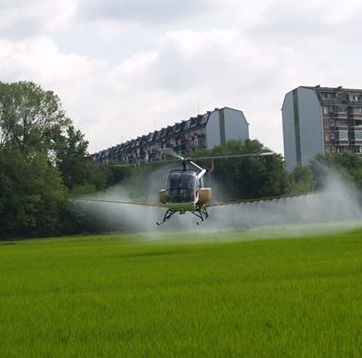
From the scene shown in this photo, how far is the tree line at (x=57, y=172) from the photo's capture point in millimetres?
93750

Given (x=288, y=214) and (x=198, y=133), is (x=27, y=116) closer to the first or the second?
(x=288, y=214)

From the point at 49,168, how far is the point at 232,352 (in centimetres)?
8904

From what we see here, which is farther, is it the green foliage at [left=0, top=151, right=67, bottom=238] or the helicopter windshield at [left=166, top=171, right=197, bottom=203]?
the green foliage at [left=0, top=151, right=67, bottom=238]

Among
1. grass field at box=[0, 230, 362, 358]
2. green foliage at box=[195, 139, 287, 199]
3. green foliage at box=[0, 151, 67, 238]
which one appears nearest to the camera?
grass field at box=[0, 230, 362, 358]

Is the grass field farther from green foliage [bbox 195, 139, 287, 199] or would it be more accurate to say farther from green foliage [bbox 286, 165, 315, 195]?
green foliage [bbox 195, 139, 287, 199]

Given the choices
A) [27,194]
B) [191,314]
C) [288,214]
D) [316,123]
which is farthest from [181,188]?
[316,123]

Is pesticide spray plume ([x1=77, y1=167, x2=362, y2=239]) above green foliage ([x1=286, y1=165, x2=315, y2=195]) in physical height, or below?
below

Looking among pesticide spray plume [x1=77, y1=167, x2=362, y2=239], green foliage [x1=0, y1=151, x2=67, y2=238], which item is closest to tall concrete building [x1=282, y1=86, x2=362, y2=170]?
green foliage [x1=0, y1=151, x2=67, y2=238]

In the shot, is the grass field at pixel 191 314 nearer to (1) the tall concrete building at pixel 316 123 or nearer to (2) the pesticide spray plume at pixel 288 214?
(2) the pesticide spray plume at pixel 288 214

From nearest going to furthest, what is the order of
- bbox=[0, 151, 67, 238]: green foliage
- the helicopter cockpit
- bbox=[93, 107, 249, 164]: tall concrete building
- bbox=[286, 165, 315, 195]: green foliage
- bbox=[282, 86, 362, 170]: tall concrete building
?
the helicopter cockpit < bbox=[0, 151, 67, 238]: green foliage < bbox=[286, 165, 315, 195]: green foliage < bbox=[282, 86, 362, 170]: tall concrete building < bbox=[93, 107, 249, 164]: tall concrete building

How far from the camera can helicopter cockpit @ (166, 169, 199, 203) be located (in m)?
44.7

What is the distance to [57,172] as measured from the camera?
97000mm

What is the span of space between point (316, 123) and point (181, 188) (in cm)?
9020

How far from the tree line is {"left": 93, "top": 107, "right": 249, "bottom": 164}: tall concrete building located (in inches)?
734
